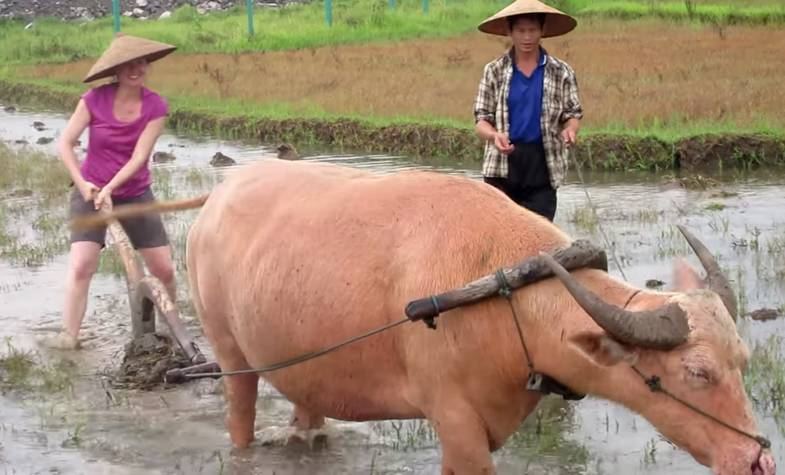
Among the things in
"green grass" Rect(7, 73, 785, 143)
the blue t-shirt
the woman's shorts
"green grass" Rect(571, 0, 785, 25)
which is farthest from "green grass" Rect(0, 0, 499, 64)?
the blue t-shirt

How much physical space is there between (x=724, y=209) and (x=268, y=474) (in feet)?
17.0

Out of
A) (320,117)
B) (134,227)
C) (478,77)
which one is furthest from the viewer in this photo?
(478,77)

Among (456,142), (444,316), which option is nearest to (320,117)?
(456,142)

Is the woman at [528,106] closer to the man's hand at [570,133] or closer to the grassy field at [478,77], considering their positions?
the man's hand at [570,133]

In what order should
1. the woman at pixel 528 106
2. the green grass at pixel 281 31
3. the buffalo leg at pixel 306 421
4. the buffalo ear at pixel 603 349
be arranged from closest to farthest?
the buffalo ear at pixel 603 349
the buffalo leg at pixel 306 421
the woman at pixel 528 106
the green grass at pixel 281 31

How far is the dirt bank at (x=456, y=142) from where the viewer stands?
10.9 metres

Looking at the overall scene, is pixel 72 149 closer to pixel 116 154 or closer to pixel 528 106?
pixel 116 154

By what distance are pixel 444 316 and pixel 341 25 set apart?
2197cm

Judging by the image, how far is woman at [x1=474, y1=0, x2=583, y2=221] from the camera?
5918 millimetres

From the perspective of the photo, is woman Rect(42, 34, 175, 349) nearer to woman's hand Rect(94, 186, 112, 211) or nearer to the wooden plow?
woman's hand Rect(94, 186, 112, 211)

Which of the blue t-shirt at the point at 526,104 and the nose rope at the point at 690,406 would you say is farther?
the blue t-shirt at the point at 526,104

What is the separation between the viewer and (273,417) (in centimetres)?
600

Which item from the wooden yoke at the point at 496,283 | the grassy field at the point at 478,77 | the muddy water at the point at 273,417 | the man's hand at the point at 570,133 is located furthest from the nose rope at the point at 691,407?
the grassy field at the point at 478,77

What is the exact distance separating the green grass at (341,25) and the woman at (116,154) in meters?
15.4
